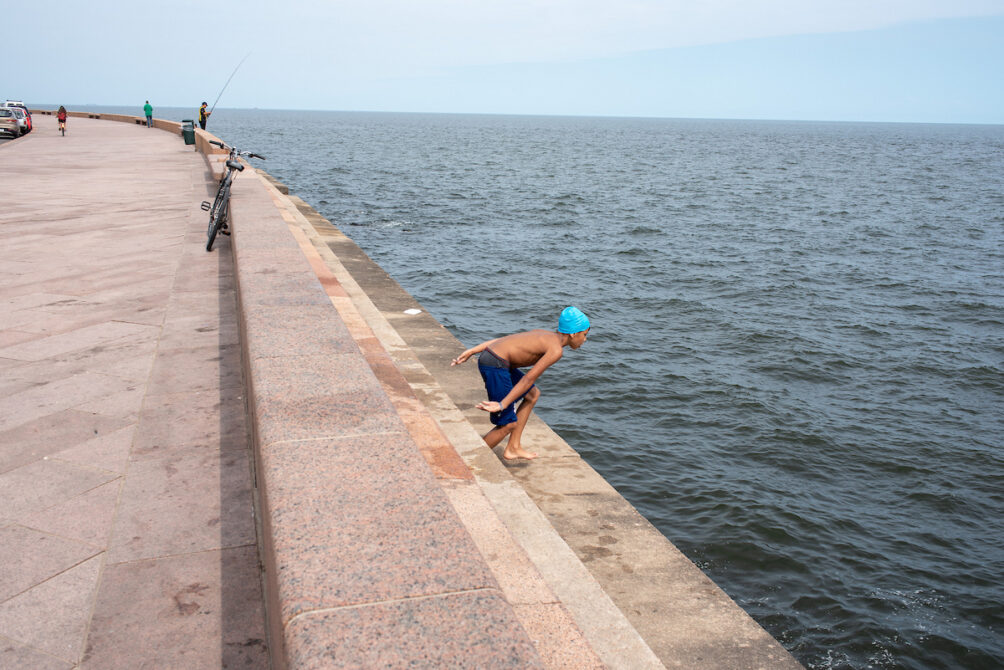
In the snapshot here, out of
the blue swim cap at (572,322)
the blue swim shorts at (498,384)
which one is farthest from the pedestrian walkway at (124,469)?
the blue swim cap at (572,322)

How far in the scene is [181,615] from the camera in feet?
9.43

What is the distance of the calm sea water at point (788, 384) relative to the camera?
7.36m

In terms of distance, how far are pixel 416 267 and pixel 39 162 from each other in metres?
10.5

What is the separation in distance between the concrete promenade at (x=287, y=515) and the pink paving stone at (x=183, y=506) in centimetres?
1

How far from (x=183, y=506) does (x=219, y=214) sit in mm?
6410

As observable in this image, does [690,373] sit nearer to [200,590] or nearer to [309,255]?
[309,255]

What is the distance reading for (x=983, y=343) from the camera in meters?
15.0

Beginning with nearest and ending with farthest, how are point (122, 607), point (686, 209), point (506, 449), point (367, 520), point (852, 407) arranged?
point (367, 520) → point (122, 607) → point (506, 449) → point (852, 407) → point (686, 209)

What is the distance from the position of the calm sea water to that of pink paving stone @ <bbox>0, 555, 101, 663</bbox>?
5.30m

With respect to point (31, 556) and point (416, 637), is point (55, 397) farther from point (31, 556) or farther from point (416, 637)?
point (416, 637)

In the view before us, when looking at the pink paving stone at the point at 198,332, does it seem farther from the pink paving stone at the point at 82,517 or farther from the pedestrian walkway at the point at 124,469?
the pink paving stone at the point at 82,517

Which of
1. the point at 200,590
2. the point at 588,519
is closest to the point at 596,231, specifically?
the point at 588,519

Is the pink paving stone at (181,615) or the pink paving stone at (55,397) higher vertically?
the pink paving stone at (55,397)

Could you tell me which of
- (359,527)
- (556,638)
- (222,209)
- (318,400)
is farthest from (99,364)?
(222,209)
